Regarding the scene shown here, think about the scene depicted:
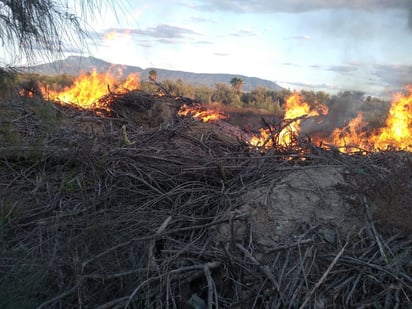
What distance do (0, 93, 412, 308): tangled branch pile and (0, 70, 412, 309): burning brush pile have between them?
14 mm

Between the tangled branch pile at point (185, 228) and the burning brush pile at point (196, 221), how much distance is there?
0.01 metres

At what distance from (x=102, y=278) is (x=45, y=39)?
7.00 ft

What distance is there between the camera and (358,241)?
4.51m

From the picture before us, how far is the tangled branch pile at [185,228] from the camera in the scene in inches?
158

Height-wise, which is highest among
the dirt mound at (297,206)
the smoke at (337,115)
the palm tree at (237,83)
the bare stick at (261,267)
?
Answer: the dirt mound at (297,206)

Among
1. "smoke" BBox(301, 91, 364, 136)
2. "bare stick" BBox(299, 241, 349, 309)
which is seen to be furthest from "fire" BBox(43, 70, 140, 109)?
"bare stick" BBox(299, 241, 349, 309)

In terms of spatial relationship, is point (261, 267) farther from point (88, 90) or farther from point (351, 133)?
point (88, 90)

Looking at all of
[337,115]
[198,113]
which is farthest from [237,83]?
[198,113]

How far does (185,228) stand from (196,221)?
0.24 metres

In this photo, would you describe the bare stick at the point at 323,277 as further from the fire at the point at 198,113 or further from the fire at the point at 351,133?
the fire at the point at 198,113

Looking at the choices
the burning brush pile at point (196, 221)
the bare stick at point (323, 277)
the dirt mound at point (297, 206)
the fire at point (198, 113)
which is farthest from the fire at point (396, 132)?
the bare stick at point (323, 277)

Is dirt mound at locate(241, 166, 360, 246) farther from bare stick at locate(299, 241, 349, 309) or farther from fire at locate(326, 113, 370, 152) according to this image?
fire at locate(326, 113, 370, 152)

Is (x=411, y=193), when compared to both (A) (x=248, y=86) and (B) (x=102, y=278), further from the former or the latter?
(A) (x=248, y=86)

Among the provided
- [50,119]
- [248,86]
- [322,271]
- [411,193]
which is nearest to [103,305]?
[322,271]
